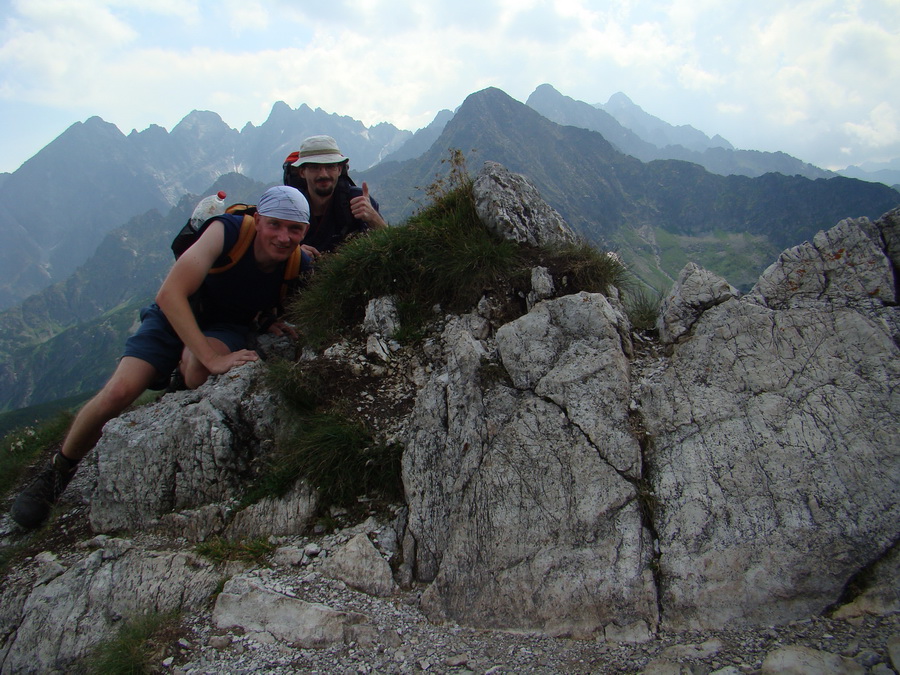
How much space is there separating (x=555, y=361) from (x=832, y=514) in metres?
2.92

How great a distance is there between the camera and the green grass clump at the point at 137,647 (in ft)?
13.6

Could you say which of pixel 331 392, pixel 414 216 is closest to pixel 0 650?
pixel 331 392

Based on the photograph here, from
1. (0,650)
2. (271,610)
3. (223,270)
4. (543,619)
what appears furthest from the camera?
(223,270)

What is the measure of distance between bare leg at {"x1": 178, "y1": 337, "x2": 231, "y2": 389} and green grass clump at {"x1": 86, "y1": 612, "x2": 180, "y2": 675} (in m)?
3.35

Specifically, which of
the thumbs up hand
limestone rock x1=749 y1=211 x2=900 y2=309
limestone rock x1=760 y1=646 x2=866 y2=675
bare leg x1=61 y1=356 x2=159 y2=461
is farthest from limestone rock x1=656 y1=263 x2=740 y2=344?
bare leg x1=61 y1=356 x2=159 y2=461

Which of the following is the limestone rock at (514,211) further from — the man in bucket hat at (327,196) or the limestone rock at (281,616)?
the limestone rock at (281,616)

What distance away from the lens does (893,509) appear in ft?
12.7

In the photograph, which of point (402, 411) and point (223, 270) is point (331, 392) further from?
point (223, 270)

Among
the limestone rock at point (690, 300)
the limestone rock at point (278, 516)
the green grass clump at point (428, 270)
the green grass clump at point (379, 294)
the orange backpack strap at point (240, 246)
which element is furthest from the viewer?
the green grass clump at point (428, 270)

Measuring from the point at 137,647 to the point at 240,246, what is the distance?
4944 millimetres

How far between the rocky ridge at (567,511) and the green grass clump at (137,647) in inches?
7.5

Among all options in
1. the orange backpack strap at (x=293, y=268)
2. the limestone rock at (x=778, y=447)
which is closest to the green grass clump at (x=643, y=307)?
the limestone rock at (x=778, y=447)

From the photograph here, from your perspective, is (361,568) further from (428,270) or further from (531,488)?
(428,270)

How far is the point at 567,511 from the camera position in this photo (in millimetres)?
4586
